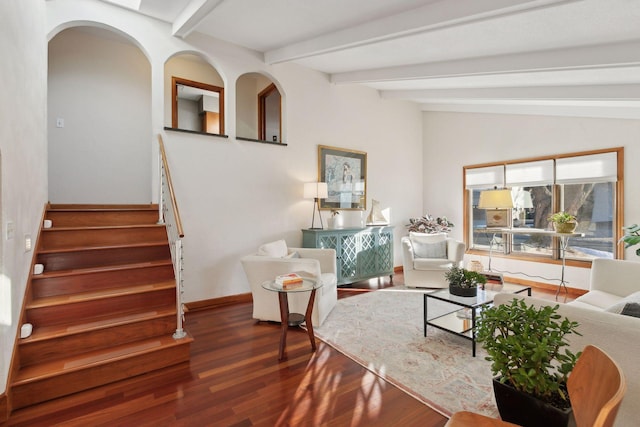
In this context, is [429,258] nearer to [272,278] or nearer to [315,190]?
[315,190]

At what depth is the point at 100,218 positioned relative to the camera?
336cm

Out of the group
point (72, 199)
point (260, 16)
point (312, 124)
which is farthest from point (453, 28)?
point (72, 199)

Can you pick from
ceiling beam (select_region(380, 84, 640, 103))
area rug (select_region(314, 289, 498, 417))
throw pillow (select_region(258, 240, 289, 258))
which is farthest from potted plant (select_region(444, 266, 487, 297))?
ceiling beam (select_region(380, 84, 640, 103))

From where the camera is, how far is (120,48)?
14.5 ft

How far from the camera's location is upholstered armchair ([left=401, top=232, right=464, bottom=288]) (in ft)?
15.3

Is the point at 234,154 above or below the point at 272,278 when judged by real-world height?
above

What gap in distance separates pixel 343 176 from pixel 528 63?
2.93 metres

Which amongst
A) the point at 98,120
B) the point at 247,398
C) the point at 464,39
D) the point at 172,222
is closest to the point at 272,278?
the point at 172,222

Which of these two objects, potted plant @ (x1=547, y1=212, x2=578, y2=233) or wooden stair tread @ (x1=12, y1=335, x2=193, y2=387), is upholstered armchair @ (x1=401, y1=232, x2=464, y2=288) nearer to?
potted plant @ (x1=547, y1=212, x2=578, y2=233)

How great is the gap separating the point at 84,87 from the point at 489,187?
21.3ft

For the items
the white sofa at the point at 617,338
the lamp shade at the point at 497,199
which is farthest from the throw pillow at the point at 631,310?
the lamp shade at the point at 497,199

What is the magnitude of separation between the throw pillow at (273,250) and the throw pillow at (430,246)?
2.26m

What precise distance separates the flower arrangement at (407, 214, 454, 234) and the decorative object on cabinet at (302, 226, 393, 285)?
0.78 m

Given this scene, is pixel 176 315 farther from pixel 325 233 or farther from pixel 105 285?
pixel 325 233
